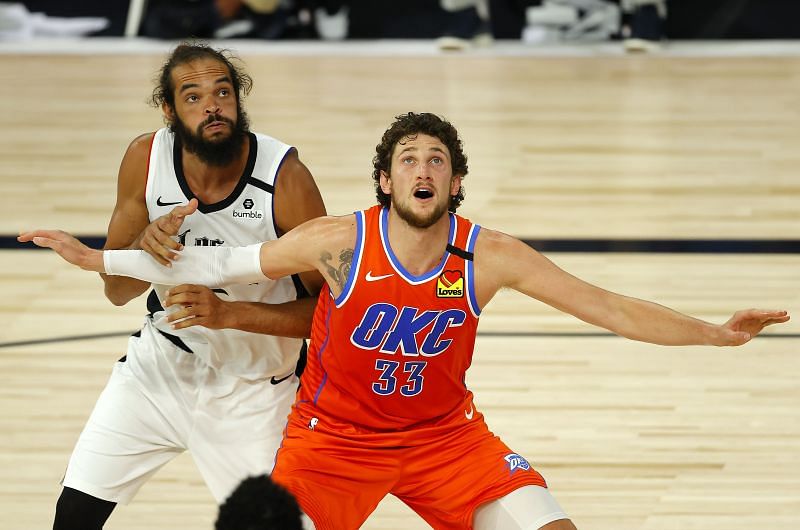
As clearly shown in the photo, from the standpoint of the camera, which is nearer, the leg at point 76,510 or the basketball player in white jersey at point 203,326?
the leg at point 76,510

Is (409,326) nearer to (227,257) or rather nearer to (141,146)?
(227,257)

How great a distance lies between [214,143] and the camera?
4.03m

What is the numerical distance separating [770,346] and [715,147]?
13.2 ft

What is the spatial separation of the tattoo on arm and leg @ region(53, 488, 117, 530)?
105 centimetres

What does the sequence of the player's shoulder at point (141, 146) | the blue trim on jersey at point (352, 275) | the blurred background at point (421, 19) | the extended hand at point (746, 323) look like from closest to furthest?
the extended hand at point (746, 323) → the blue trim on jersey at point (352, 275) → the player's shoulder at point (141, 146) → the blurred background at point (421, 19)

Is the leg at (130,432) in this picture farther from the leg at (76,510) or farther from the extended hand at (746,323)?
the extended hand at (746,323)

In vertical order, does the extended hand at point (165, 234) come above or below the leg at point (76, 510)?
above

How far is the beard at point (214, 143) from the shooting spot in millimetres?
4039

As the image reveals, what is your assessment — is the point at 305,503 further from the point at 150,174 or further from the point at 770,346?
the point at 770,346

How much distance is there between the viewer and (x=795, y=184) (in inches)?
355

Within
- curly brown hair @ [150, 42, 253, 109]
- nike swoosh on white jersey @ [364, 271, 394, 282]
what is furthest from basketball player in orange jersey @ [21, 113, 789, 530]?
curly brown hair @ [150, 42, 253, 109]

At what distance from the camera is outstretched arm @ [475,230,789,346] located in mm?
3730

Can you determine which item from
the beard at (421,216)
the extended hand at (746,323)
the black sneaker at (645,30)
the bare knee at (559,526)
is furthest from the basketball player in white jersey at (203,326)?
the black sneaker at (645,30)

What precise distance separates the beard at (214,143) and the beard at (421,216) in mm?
644
